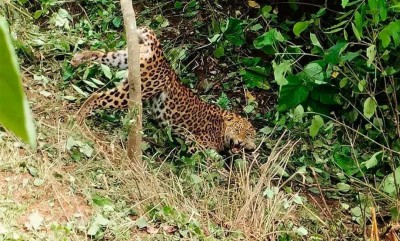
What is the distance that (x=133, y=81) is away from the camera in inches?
148

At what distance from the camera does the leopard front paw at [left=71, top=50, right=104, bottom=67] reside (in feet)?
17.1

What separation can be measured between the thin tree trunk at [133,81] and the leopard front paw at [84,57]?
139 centimetres

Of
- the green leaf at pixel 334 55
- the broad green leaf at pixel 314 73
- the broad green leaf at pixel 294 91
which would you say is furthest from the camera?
the broad green leaf at pixel 294 91

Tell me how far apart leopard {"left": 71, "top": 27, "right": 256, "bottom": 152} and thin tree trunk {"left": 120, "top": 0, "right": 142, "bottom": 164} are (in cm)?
84

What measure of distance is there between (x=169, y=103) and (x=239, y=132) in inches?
27.7

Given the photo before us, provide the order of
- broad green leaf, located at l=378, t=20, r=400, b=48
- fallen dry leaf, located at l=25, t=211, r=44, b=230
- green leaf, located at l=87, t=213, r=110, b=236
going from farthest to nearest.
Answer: broad green leaf, located at l=378, t=20, r=400, b=48 < green leaf, located at l=87, t=213, r=110, b=236 < fallen dry leaf, located at l=25, t=211, r=44, b=230

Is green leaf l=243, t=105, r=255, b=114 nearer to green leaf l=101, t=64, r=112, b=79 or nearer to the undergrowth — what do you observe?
the undergrowth

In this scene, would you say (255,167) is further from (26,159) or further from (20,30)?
(20,30)

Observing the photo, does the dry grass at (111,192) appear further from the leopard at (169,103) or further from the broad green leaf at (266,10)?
the broad green leaf at (266,10)

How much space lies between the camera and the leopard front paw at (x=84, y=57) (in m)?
5.21

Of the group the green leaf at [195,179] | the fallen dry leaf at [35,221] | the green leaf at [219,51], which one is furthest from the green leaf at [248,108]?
the fallen dry leaf at [35,221]

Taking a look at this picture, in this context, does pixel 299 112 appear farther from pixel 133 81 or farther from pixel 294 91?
pixel 133 81

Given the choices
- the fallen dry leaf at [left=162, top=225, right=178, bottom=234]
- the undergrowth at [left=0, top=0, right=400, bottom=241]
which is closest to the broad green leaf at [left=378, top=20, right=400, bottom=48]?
the undergrowth at [left=0, top=0, right=400, bottom=241]

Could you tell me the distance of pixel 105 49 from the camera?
555cm
